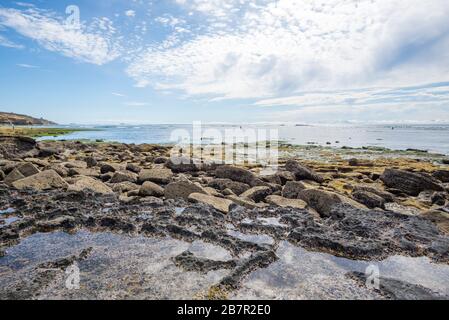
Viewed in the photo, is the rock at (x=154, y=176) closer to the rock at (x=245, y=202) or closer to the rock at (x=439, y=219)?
the rock at (x=245, y=202)

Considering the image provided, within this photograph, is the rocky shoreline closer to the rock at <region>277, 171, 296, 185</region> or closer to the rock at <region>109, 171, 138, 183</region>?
the rock at <region>109, 171, 138, 183</region>

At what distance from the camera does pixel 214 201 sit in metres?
8.56

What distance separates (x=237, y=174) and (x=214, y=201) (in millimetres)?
3965

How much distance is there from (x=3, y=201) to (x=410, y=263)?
36.0ft

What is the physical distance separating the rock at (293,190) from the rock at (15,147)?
18.4 m

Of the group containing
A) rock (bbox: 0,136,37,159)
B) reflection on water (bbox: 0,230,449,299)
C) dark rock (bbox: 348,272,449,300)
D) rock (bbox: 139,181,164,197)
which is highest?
rock (bbox: 0,136,37,159)

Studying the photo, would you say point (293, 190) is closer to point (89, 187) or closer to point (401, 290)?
point (401, 290)

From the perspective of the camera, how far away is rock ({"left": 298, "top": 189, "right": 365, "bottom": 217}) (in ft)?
27.7

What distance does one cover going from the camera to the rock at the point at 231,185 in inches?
423

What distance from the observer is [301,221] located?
7.31 metres

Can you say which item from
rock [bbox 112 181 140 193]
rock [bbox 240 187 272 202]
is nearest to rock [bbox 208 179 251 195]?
rock [bbox 240 187 272 202]

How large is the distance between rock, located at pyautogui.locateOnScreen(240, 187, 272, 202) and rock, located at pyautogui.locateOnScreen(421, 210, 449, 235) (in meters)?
4.75

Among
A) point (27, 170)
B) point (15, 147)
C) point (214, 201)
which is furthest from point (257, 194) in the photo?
point (15, 147)
